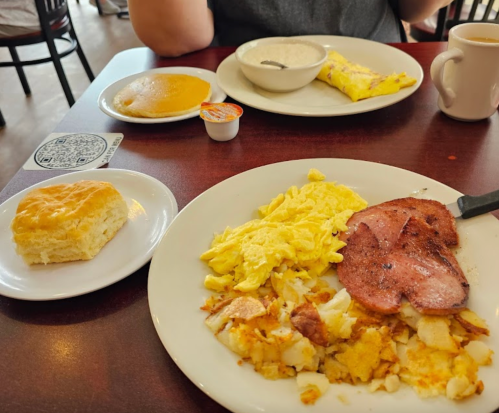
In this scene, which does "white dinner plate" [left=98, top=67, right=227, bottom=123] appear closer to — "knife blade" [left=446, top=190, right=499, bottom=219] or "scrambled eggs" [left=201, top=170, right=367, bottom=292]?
"scrambled eggs" [left=201, top=170, right=367, bottom=292]

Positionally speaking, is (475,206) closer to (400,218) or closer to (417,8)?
(400,218)

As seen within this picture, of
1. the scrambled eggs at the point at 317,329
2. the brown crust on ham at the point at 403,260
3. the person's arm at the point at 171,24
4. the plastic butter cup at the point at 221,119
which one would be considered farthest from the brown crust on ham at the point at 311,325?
the person's arm at the point at 171,24

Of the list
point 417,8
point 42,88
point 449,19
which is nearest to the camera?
point 417,8

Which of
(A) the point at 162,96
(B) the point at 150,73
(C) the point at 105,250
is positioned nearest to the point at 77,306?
(C) the point at 105,250

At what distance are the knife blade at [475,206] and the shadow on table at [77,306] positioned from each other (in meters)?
0.82

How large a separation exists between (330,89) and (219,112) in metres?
0.55

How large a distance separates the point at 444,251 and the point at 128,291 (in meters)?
0.76

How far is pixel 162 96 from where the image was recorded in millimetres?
1667

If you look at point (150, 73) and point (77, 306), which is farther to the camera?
point (150, 73)

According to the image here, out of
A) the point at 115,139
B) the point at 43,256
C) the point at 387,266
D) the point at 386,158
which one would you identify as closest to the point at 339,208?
the point at 387,266

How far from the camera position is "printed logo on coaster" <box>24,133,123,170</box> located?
1440 millimetres

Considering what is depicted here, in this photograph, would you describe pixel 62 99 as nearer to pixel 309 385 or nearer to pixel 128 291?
pixel 128 291

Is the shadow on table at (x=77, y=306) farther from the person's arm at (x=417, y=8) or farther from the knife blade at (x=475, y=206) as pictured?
the person's arm at (x=417, y=8)

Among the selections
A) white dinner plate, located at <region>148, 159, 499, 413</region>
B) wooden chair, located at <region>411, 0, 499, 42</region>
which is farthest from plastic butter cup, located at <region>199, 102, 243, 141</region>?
wooden chair, located at <region>411, 0, 499, 42</region>
